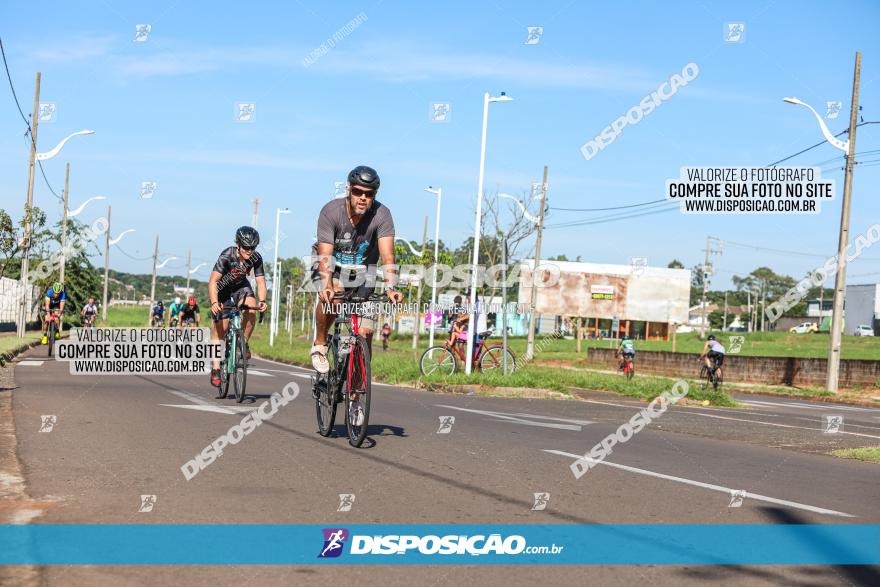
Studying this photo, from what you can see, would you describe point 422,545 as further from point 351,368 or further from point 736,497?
point 351,368

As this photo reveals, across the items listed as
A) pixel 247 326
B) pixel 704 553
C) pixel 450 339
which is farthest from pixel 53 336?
pixel 704 553

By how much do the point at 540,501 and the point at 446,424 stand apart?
4.62 metres

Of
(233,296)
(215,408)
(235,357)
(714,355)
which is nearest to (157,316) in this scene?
(714,355)

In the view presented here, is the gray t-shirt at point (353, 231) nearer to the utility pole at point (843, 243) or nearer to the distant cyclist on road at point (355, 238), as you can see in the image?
the distant cyclist on road at point (355, 238)

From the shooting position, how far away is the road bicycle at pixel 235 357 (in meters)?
12.0

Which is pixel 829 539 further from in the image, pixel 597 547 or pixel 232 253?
pixel 232 253

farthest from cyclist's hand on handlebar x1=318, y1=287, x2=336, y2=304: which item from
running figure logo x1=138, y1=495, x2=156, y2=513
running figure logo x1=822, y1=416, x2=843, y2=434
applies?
running figure logo x1=822, y1=416, x2=843, y2=434

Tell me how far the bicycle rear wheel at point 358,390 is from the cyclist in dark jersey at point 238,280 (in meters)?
4.52

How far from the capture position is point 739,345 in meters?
63.5

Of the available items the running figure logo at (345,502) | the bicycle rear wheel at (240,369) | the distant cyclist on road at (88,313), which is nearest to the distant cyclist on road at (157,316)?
the distant cyclist on road at (88,313)

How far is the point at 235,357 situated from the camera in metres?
12.0

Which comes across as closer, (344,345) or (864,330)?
(344,345)

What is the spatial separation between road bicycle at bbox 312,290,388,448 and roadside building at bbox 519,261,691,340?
3144 inches

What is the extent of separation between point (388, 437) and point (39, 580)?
5036mm
